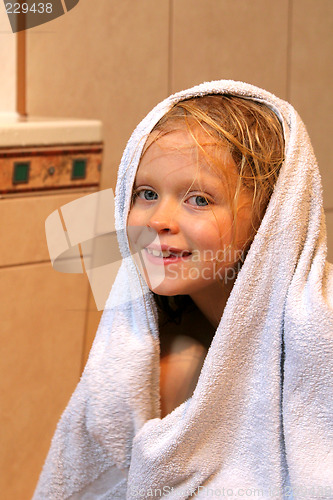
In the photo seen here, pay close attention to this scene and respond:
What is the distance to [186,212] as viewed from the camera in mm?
649

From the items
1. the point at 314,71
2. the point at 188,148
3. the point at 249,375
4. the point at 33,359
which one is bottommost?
the point at 33,359

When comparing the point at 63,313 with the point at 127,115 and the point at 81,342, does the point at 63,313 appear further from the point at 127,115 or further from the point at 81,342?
the point at 127,115

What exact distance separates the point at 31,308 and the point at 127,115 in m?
0.41

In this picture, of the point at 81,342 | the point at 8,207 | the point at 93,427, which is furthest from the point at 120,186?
the point at 81,342

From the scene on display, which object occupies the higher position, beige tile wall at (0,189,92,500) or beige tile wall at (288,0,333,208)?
beige tile wall at (288,0,333,208)

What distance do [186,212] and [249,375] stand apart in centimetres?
18

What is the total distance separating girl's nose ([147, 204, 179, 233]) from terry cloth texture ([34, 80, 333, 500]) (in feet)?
0.15

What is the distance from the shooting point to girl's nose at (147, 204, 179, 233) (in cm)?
64

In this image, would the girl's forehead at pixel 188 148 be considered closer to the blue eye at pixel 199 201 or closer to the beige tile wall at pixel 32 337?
the blue eye at pixel 199 201
